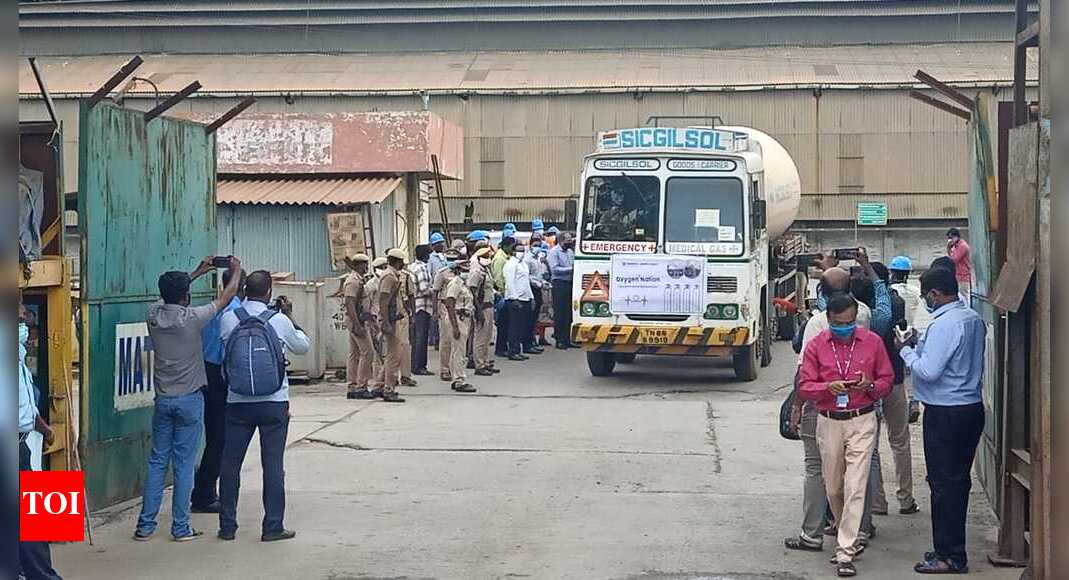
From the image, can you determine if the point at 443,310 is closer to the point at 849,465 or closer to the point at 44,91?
the point at 44,91

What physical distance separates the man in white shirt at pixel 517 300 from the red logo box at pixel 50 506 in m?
13.4

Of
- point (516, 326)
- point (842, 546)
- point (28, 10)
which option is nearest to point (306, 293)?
point (516, 326)

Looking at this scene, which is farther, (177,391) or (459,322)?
(459,322)

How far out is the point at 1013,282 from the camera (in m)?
7.53

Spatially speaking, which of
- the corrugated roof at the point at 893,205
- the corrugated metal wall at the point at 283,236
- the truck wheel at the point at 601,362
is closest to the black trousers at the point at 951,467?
the truck wheel at the point at 601,362

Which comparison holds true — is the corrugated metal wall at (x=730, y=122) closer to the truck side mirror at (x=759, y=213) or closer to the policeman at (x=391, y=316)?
the truck side mirror at (x=759, y=213)

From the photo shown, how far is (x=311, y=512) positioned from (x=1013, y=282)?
16.9ft

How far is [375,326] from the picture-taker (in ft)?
51.3

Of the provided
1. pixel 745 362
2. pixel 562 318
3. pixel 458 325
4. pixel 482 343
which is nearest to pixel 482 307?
pixel 482 343

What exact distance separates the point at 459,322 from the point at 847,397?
31.5 ft

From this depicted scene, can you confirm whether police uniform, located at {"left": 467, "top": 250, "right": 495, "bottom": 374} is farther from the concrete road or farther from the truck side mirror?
the truck side mirror

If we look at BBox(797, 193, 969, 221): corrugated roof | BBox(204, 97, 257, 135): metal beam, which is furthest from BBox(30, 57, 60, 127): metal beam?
BBox(797, 193, 969, 221): corrugated roof

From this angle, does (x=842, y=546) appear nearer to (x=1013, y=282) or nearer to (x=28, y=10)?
(x=1013, y=282)

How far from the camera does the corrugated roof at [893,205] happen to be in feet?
128
